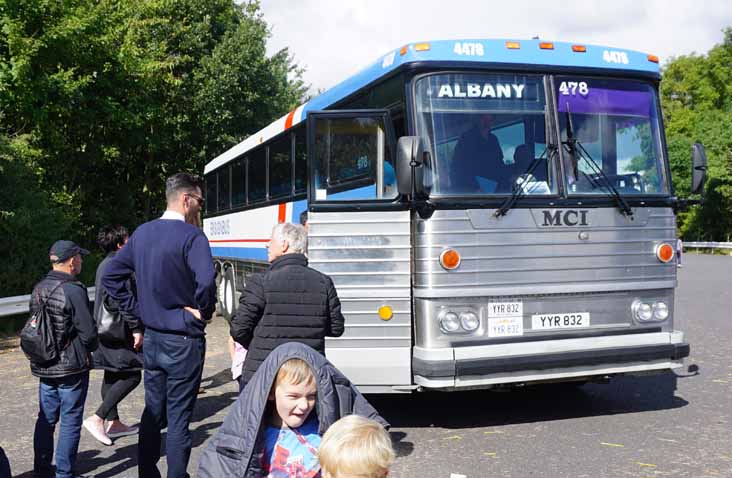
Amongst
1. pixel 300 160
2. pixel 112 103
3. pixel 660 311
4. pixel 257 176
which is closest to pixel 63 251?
pixel 300 160

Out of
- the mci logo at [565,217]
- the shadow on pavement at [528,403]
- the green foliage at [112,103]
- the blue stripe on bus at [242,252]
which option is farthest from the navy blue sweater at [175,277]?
the green foliage at [112,103]

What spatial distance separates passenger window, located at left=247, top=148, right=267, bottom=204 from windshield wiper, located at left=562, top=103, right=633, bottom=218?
614 centimetres

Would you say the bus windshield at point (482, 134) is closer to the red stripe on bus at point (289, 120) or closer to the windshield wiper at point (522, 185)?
the windshield wiper at point (522, 185)

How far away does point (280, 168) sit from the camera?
440 inches

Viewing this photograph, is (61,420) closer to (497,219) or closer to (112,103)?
(497,219)

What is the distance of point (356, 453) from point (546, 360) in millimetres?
4376

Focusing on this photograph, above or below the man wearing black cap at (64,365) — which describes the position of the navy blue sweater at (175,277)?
above

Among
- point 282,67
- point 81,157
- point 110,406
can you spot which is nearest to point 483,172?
point 110,406

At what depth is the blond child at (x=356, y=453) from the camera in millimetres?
2527

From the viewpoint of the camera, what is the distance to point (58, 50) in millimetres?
17688

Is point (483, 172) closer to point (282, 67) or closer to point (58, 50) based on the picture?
point (58, 50)

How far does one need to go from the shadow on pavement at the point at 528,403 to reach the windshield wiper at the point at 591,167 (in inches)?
78.3

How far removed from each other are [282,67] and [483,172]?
24022 millimetres

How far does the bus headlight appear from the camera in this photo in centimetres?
711
